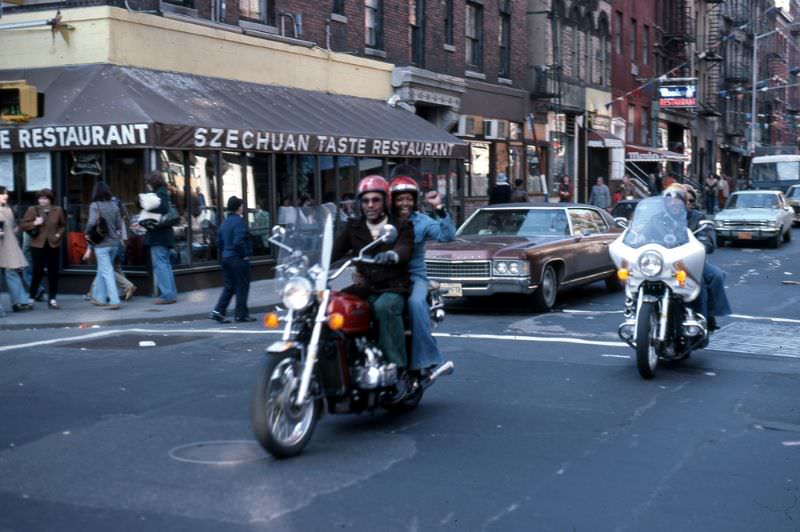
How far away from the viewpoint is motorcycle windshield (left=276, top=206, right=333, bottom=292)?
7046mm

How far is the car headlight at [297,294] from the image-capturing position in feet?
22.5

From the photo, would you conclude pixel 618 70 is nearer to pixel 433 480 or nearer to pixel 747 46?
pixel 747 46

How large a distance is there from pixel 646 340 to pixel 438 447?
2.99 metres

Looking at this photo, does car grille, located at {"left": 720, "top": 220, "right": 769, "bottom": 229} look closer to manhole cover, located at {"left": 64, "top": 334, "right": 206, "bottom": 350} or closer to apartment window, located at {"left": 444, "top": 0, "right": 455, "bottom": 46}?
apartment window, located at {"left": 444, "top": 0, "right": 455, "bottom": 46}

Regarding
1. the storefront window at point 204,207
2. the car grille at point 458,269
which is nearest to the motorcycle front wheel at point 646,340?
the car grille at point 458,269

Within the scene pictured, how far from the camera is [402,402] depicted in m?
8.04

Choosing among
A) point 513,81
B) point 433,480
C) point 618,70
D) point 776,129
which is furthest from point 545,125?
point 776,129

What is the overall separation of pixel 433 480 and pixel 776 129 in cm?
7614

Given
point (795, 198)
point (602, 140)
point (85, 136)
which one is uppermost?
point (602, 140)

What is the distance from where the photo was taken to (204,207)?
19.0 m

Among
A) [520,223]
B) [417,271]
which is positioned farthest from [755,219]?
[417,271]

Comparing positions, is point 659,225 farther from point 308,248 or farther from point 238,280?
point 238,280

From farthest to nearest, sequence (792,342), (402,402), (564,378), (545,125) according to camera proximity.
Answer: (545,125)
(792,342)
(564,378)
(402,402)

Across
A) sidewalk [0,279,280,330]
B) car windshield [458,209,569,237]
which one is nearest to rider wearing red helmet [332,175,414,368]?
sidewalk [0,279,280,330]
